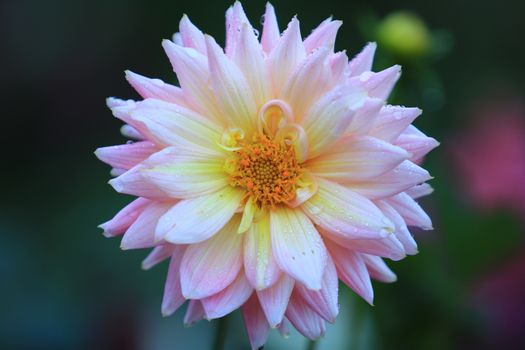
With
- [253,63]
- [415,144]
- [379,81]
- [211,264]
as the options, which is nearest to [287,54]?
[253,63]

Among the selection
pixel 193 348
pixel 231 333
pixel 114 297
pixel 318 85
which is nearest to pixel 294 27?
pixel 318 85

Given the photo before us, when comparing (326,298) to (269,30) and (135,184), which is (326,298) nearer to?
(135,184)

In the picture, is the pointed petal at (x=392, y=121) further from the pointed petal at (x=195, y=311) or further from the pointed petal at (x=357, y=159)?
the pointed petal at (x=195, y=311)

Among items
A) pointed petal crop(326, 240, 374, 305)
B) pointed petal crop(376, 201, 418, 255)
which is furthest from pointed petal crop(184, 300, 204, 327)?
pointed petal crop(376, 201, 418, 255)

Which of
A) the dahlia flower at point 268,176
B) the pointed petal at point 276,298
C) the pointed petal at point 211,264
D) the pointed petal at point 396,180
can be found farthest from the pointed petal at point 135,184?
the pointed petal at point 396,180

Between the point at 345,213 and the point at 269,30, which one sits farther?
the point at 269,30

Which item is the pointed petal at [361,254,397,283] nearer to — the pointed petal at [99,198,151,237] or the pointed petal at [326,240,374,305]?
the pointed petal at [326,240,374,305]

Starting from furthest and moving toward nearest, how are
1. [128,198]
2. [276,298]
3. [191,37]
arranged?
1. [128,198]
2. [191,37]
3. [276,298]
